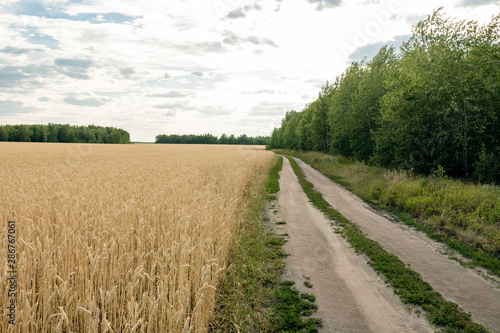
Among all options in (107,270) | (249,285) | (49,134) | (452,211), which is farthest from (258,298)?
(49,134)

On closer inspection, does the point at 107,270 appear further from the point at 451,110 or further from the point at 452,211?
the point at 451,110

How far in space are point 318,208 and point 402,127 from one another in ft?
37.6

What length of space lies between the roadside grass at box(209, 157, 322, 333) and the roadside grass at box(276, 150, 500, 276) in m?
5.47

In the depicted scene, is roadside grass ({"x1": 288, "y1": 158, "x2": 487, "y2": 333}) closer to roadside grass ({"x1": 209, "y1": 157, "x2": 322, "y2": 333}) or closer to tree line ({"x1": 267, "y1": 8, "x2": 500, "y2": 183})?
roadside grass ({"x1": 209, "y1": 157, "x2": 322, "y2": 333})

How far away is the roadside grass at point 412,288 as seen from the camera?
15.6ft

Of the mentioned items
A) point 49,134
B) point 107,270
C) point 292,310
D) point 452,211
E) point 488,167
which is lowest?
point 292,310

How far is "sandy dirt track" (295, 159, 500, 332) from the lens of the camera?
17.2 feet

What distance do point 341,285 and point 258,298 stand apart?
6.79ft

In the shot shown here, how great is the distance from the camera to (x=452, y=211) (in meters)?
10.9

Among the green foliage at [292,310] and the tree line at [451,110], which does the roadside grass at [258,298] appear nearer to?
the green foliage at [292,310]

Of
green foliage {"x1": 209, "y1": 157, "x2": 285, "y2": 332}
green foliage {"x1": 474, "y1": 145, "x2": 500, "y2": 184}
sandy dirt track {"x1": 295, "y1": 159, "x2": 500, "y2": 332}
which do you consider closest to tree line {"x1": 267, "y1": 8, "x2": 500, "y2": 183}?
green foliage {"x1": 474, "y1": 145, "x2": 500, "y2": 184}

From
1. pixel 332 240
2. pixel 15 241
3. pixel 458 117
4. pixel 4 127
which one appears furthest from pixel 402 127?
pixel 4 127

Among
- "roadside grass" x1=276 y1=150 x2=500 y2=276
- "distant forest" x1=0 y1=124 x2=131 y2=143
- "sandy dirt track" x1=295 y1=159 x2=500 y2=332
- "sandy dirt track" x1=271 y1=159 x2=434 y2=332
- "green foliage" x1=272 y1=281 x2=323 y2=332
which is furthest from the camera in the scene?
"distant forest" x1=0 y1=124 x2=131 y2=143

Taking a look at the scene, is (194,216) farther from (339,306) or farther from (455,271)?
(455,271)
